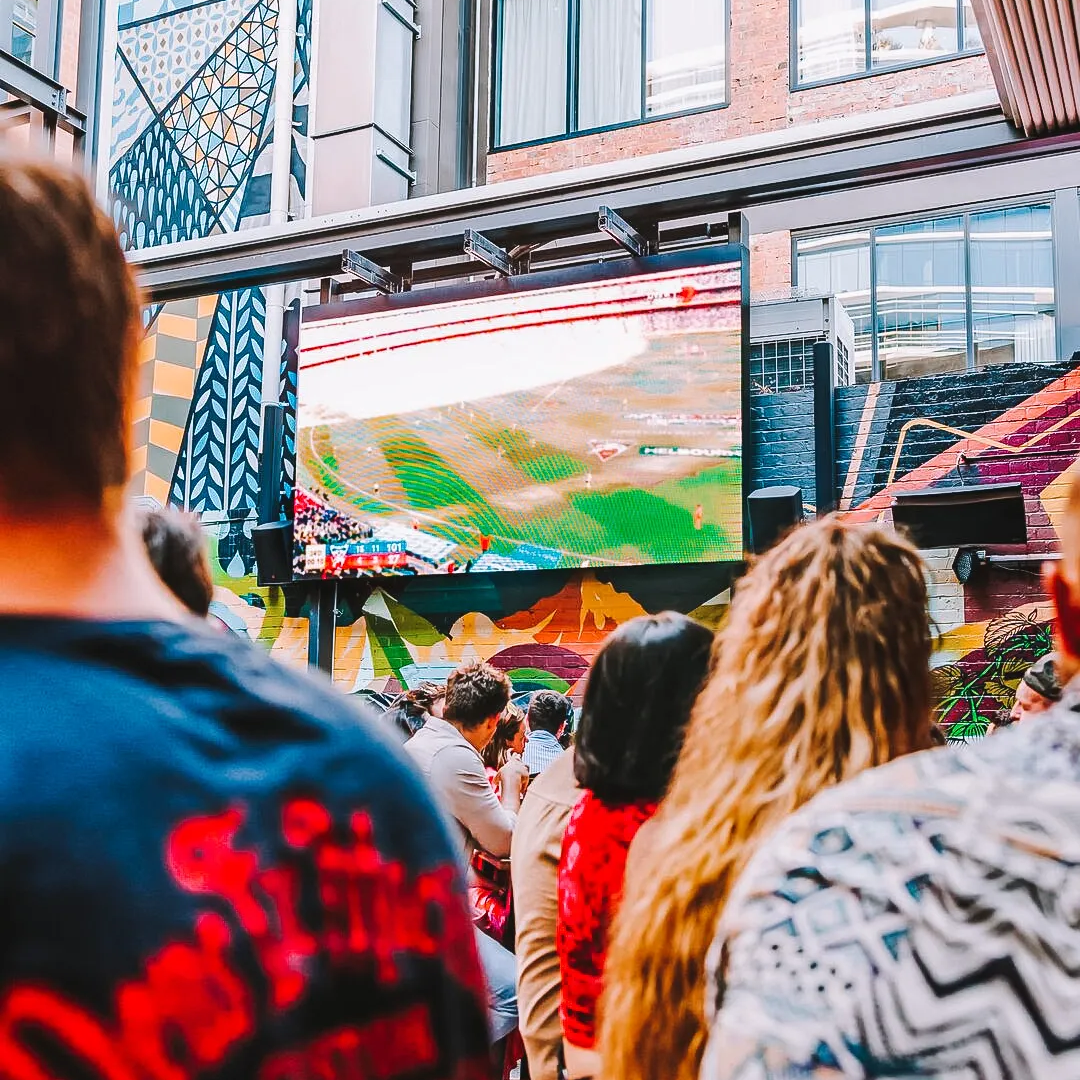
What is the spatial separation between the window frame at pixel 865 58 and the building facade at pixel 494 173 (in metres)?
0.02

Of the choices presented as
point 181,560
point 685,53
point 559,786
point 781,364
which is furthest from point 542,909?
point 685,53

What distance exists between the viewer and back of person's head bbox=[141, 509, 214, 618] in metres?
1.71

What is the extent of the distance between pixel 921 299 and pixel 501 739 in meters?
8.18

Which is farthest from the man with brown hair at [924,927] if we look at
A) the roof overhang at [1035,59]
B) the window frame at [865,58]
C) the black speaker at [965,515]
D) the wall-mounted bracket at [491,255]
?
the window frame at [865,58]

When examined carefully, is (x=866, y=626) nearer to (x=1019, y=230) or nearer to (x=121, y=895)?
(x=121, y=895)

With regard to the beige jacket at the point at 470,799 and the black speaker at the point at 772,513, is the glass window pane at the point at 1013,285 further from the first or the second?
the beige jacket at the point at 470,799

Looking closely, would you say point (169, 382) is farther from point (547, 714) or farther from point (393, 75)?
point (547, 714)

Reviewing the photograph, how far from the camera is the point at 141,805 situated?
80cm

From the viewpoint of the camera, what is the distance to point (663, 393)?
8.47 meters

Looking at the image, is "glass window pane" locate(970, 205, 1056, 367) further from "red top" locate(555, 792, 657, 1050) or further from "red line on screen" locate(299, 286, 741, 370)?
"red top" locate(555, 792, 657, 1050)

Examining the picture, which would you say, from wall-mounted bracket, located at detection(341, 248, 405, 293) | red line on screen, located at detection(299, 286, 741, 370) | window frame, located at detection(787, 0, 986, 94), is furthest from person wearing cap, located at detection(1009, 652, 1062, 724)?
window frame, located at detection(787, 0, 986, 94)

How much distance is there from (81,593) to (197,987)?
0.90 ft

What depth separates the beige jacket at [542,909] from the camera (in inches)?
98.7

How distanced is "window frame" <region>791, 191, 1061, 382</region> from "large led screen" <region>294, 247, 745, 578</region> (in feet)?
9.39
